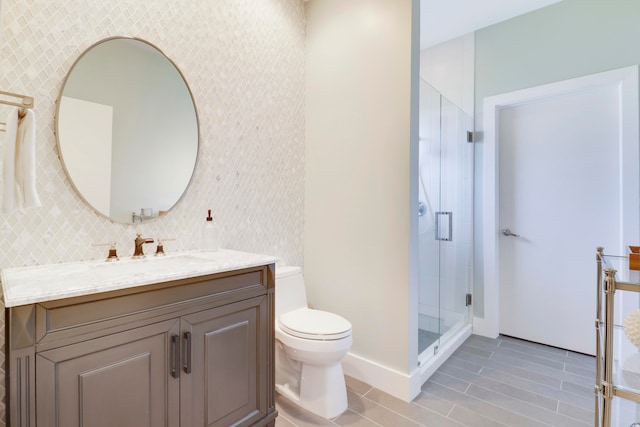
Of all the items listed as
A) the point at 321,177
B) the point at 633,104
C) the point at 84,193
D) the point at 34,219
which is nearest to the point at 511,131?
the point at 633,104

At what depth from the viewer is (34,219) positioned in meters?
1.33

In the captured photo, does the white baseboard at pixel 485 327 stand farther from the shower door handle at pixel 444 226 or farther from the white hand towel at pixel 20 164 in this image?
the white hand towel at pixel 20 164

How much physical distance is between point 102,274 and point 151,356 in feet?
1.21

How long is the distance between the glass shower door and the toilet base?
2.38 ft

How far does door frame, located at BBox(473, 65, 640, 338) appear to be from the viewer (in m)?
2.27

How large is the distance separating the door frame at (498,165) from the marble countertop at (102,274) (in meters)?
2.30

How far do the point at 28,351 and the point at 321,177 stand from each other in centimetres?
186

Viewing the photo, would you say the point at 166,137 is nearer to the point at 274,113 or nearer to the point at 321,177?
the point at 274,113

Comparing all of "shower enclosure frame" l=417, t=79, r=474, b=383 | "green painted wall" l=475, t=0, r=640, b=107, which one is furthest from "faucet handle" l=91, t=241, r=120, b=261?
"green painted wall" l=475, t=0, r=640, b=107

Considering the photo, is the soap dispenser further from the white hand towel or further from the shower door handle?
the shower door handle

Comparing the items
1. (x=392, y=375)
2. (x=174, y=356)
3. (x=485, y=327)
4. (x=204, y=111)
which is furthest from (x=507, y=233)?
(x=174, y=356)

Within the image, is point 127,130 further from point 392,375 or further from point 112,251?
point 392,375

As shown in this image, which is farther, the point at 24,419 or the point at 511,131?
the point at 511,131

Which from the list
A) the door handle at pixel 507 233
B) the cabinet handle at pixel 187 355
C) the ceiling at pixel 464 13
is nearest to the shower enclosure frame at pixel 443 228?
the door handle at pixel 507 233
